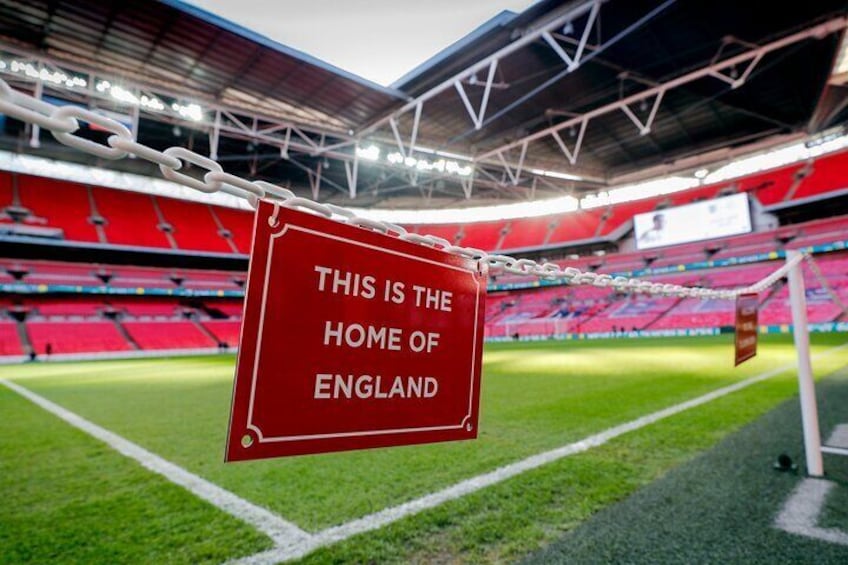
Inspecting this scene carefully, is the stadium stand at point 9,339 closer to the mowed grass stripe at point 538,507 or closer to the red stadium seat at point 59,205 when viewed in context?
the red stadium seat at point 59,205

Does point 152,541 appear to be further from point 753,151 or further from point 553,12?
point 753,151

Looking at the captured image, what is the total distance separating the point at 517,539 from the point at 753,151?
2947cm

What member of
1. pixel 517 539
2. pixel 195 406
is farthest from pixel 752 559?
pixel 195 406

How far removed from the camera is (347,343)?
879 millimetres

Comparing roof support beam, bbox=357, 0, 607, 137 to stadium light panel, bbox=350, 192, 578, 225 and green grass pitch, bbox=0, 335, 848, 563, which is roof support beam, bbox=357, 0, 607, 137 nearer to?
green grass pitch, bbox=0, 335, 848, 563

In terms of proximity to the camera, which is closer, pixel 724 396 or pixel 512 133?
pixel 724 396

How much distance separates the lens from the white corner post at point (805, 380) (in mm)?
2469

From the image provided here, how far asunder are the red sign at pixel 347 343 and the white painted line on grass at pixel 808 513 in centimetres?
186

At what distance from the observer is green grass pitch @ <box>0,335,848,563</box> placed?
1845 millimetres

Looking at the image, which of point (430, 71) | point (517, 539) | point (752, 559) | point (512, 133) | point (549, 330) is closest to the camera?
point (752, 559)

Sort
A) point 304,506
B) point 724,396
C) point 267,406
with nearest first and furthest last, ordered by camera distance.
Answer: point 267,406 → point 304,506 → point 724,396

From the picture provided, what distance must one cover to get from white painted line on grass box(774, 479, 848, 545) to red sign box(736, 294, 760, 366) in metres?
0.73

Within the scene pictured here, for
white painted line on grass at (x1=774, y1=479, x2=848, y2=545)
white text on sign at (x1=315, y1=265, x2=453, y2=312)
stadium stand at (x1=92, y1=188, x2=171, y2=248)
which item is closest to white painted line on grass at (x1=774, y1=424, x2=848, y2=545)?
white painted line on grass at (x1=774, y1=479, x2=848, y2=545)

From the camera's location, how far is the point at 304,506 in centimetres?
225
